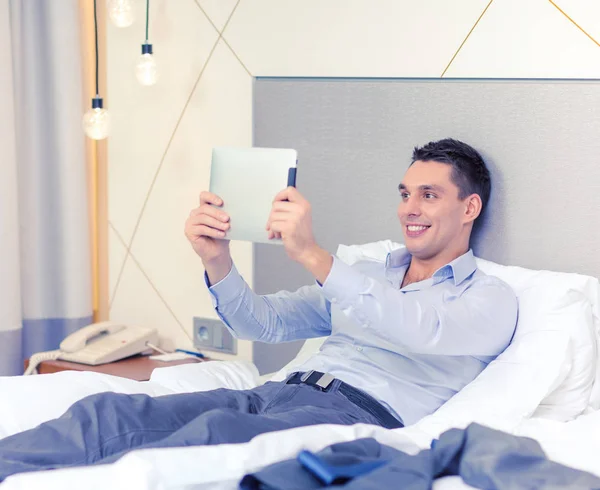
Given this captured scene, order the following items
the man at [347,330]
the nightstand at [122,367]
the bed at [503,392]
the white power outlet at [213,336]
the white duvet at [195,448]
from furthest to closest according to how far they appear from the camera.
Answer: the white power outlet at [213,336]
the nightstand at [122,367]
the man at [347,330]
the bed at [503,392]
the white duvet at [195,448]

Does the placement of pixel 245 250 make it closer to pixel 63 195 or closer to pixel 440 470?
pixel 63 195

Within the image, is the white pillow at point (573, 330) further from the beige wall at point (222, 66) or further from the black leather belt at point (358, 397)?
the beige wall at point (222, 66)

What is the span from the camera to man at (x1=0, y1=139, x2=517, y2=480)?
143 cm

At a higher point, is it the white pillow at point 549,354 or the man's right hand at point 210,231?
the man's right hand at point 210,231

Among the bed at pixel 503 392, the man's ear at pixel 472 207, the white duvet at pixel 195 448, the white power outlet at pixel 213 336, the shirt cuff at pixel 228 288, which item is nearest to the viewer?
the white duvet at pixel 195 448

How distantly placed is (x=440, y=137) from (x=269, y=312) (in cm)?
66

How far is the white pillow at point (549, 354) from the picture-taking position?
1.70 meters

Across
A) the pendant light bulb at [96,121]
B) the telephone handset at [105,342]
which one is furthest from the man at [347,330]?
the pendant light bulb at [96,121]

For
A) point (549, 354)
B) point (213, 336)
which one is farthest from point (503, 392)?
point (213, 336)

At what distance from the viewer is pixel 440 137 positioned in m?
2.18

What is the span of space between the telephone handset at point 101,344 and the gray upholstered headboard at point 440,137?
0.43m

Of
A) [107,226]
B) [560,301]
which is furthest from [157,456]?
[107,226]

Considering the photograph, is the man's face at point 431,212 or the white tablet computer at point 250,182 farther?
the man's face at point 431,212

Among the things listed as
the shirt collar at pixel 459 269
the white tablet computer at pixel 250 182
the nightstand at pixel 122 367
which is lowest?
the nightstand at pixel 122 367
